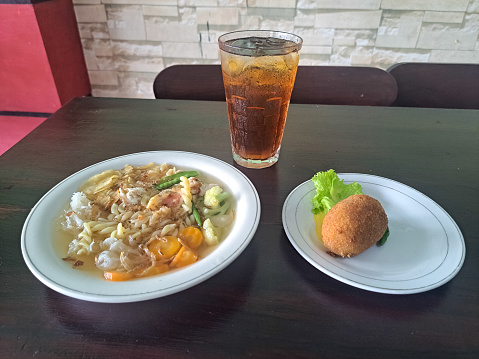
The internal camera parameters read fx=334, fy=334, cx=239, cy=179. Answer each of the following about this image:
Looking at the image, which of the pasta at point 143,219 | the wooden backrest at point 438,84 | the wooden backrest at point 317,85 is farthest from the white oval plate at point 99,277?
the wooden backrest at point 438,84

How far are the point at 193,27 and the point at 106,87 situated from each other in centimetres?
98

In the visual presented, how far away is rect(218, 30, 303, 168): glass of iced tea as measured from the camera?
849mm

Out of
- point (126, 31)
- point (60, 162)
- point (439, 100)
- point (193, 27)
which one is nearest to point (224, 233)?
point (60, 162)

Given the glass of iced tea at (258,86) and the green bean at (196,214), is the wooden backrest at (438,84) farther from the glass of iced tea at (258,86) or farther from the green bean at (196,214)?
the green bean at (196,214)

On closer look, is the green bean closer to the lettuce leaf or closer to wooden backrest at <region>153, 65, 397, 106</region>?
the lettuce leaf

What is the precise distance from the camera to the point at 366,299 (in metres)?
0.62

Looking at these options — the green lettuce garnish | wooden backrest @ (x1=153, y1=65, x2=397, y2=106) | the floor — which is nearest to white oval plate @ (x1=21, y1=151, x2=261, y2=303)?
the green lettuce garnish

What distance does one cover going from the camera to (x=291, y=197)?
2.68 feet

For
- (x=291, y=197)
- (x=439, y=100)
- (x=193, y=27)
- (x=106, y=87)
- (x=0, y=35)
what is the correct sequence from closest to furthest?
(x=291, y=197) → (x=439, y=100) → (x=0, y=35) → (x=193, y=27) → (x=106, y=87)

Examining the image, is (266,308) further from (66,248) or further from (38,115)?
(38,115)

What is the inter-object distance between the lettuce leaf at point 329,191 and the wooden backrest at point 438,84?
3.99ft

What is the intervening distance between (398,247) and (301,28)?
7.46 ft

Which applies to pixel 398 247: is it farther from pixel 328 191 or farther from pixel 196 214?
pixel 196 214

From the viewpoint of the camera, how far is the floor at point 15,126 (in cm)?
264
